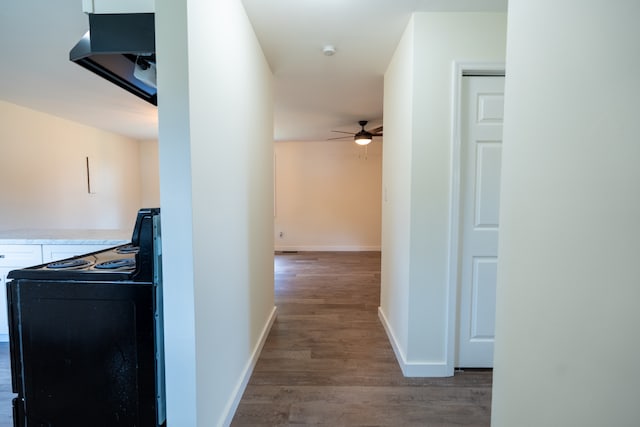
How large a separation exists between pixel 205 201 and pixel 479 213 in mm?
1789

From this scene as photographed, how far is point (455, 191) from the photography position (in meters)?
1.90

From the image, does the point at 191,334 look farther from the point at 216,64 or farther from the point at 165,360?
the point at 216,64

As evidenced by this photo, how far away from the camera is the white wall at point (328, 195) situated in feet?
20.5

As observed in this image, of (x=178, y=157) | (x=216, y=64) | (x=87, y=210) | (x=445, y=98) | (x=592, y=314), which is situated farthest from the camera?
(x=87, y=210)

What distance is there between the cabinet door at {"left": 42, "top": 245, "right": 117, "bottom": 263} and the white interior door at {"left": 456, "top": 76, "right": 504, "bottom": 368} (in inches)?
110

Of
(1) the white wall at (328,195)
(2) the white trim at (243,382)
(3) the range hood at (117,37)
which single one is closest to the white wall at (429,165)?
(2) the white trim at (243,382)

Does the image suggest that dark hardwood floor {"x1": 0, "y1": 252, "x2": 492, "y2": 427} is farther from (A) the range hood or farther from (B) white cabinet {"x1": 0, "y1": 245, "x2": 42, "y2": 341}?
(A) the range hood

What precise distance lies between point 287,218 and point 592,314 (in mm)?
5895

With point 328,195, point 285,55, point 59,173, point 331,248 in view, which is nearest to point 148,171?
point 59,173

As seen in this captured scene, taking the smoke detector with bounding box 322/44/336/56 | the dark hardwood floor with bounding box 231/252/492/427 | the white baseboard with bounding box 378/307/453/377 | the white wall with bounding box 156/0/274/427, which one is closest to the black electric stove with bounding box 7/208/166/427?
the white wall with bounding box 156/0/274/427

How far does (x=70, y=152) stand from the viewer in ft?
14.3

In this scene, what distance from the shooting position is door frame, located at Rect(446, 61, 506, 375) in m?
1.86

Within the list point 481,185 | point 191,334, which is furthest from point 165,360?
point 481,185

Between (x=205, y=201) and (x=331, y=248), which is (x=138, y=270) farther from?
(x=331, y=248)
